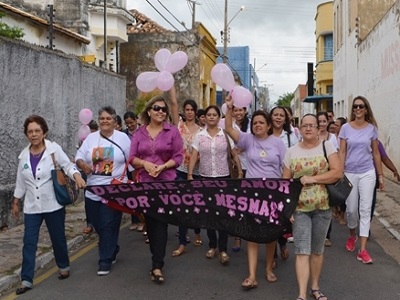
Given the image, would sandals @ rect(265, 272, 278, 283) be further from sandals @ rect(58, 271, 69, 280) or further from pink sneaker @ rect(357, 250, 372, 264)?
sandals @ rect(58, 271, 69, 280)

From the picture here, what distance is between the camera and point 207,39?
3084cm

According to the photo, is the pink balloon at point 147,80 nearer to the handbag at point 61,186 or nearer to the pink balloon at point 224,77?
the pink balloon at point 224,77

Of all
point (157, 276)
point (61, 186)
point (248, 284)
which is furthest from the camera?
point (157, 276)

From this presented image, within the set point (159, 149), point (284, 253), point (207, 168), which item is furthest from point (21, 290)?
point (284, 253)

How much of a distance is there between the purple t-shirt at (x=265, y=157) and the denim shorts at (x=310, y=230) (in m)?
0.76

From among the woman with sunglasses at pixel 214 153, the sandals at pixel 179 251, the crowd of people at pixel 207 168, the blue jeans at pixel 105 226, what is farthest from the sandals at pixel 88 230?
the woman with sunglasses at pixel 214 153

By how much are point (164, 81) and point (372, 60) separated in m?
13.5

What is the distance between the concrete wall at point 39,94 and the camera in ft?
29.8

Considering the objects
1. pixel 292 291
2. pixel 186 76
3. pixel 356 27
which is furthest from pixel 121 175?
pixel 186 76

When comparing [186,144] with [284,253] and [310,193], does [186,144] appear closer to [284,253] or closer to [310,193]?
[284,253]

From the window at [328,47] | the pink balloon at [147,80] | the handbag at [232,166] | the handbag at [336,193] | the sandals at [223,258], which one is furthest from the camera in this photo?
the window at [328,47]

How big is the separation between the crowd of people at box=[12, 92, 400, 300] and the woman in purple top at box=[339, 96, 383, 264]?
12 millimetres

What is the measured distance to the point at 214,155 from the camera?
676 cm

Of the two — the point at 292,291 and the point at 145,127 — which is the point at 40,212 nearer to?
the point at 145,127
